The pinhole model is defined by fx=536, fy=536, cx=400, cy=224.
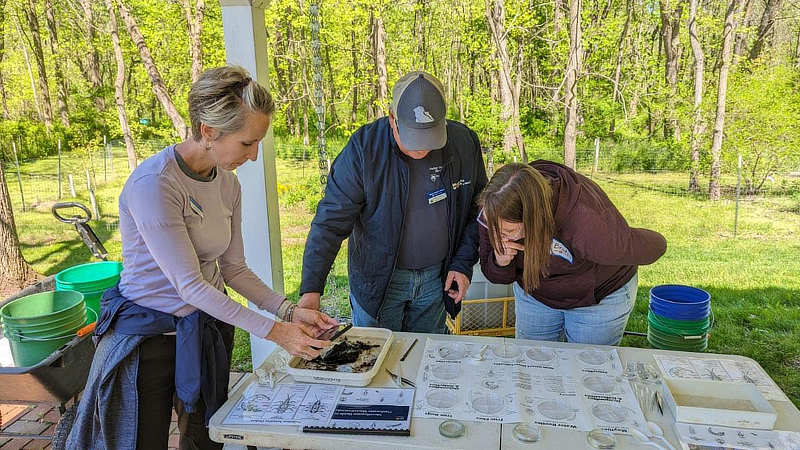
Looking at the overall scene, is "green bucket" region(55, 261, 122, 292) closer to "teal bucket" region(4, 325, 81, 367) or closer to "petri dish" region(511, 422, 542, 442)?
"teal bucket" region(4, 325, 81, 367)

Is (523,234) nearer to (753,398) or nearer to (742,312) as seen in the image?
(753,398)

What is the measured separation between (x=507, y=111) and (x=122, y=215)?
18.6 ft

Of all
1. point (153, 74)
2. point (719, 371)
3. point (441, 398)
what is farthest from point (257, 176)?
point (153, 74)

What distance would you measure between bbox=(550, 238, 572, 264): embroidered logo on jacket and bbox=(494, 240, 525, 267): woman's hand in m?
0.09

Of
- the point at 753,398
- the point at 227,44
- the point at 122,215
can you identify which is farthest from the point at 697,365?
the point at 227,44

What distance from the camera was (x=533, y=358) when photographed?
1.57 metres

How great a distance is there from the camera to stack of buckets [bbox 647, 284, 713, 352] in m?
2.14

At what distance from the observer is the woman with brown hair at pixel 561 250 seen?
1.58 meters

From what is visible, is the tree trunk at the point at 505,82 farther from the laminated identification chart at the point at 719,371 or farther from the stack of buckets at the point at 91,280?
the laminated identification chart at the point at 719,371

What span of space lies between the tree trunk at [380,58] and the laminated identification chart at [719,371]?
5.42 m

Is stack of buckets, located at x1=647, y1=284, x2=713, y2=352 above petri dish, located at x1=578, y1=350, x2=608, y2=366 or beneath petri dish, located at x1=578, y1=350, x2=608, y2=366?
beneath

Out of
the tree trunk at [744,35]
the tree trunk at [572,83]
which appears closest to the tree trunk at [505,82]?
the tree trunk at [572,83]

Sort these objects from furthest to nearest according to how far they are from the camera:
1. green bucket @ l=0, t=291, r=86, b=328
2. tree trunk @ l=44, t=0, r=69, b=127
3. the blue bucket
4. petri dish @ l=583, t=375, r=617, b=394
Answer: tree trunk @ l=44, t=0, r=69, b=127
the blue bucket
green bucket @ l=0, t=291, r=86, b=328
petri dish @ l=583, t=375, r=617, b=394

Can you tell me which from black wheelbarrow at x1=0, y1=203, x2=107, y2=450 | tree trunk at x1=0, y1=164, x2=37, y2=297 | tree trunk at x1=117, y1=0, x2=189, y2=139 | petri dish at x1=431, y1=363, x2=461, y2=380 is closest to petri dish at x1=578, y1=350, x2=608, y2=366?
petri dish at x1=431, y1=363, x2=461, y2=380
